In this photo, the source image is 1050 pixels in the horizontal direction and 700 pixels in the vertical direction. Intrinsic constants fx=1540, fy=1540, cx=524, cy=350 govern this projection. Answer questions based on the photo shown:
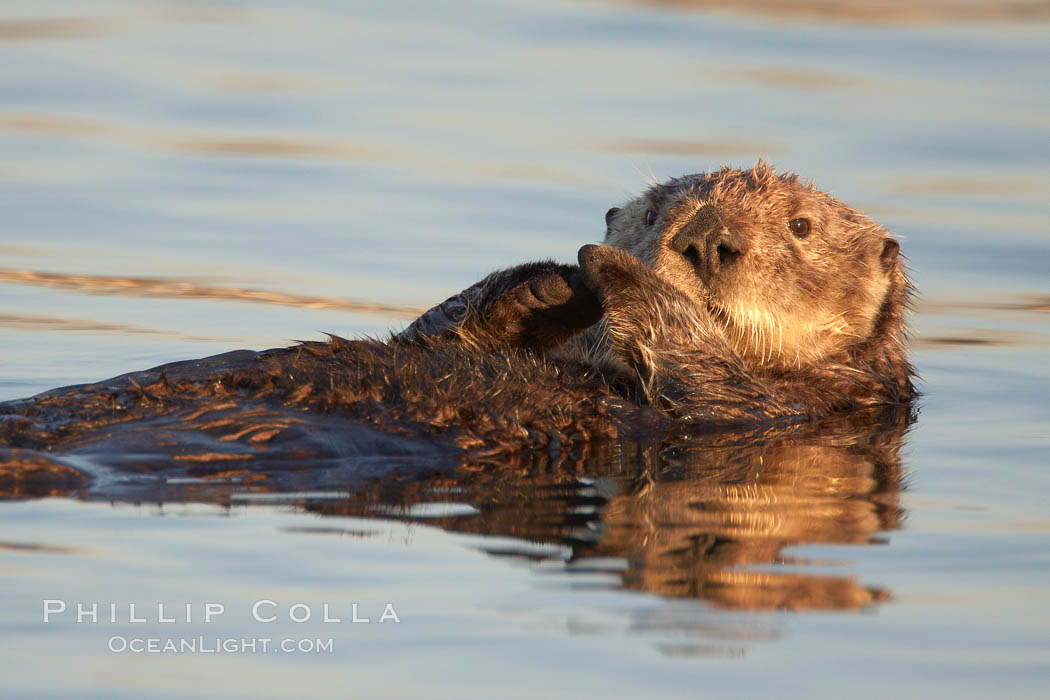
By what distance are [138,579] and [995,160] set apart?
28.9 ft

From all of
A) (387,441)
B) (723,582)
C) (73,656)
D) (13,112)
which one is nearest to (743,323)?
(387,441)

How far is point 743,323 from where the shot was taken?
20.0ft

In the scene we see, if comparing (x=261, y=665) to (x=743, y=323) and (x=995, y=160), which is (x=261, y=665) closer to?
(x=743, y=323)

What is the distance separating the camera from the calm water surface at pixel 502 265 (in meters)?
3.53

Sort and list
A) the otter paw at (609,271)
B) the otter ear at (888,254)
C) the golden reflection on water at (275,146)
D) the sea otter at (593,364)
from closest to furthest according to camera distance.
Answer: the sea otter at (593,364)
the otter paw at (609,271)
the otter ear at (888,254)
the golden reflection on water at (275,146)

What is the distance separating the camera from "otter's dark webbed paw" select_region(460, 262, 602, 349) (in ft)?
18.9

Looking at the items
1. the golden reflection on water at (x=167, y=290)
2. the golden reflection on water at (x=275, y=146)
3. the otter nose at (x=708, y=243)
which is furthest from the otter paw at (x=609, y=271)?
the golden reflection on water at (x=275, y=146)

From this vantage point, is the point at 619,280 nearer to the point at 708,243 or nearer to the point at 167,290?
the point at 708,243

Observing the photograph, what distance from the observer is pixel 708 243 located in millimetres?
5945

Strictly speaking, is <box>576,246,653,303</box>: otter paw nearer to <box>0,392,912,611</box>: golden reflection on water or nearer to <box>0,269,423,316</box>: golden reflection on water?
<box>0,392,912,611</box>: golden reflection on water

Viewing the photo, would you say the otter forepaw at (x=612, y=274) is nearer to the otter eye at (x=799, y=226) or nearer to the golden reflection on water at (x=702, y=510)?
the golden reflection on water at (x=702, y=510)

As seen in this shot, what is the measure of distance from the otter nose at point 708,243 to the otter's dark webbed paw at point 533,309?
0.44 metres

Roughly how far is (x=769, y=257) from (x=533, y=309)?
1033 mm

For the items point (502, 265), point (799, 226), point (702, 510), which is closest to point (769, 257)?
point (799, 226)
